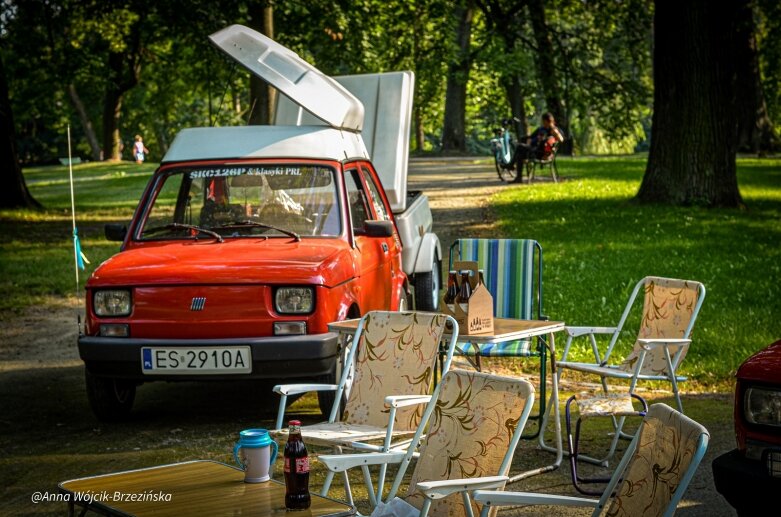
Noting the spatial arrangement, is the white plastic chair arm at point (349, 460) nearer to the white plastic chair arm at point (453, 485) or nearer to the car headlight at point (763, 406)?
the white plastic chair arm at point (453, 485)

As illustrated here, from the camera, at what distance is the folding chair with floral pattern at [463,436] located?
14.7 ft

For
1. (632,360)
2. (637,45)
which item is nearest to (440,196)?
(637,45)

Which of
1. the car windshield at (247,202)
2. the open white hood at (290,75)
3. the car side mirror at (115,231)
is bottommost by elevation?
the car side mirror at (115,231)

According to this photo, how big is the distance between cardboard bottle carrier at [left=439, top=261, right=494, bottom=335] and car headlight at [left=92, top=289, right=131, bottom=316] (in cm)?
230

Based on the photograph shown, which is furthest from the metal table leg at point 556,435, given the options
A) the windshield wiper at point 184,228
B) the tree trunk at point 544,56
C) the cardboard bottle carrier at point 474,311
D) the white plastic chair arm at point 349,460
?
the tree trunk at point 544,56

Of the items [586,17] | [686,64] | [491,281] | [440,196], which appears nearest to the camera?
[491,281]

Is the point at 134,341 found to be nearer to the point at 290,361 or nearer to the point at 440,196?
the point at 290,361

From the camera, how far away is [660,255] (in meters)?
16.3

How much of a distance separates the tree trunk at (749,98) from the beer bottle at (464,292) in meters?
28.0

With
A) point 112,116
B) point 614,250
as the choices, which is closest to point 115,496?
point 614,250

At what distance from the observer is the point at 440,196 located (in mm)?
26641

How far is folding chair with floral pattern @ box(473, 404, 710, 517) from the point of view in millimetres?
3691

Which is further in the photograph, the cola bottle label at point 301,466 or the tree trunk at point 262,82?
the tree trunk at point 262,82

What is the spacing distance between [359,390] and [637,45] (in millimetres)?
27239
